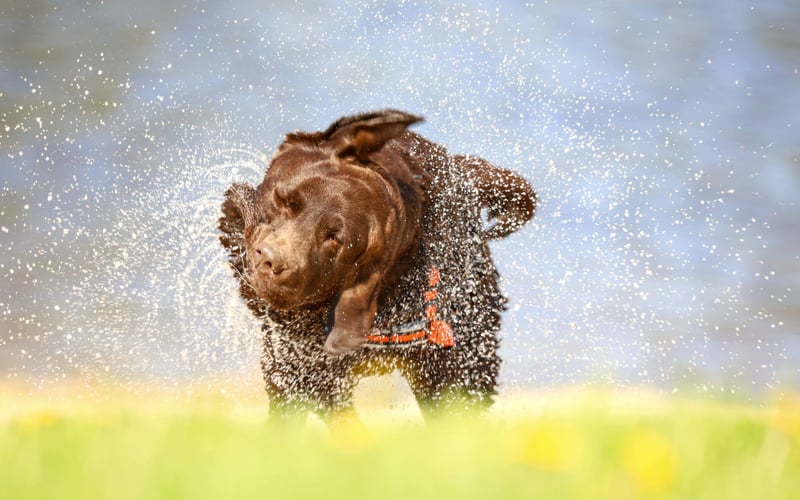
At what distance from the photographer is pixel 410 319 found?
4930 mm

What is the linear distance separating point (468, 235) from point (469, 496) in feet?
13.2

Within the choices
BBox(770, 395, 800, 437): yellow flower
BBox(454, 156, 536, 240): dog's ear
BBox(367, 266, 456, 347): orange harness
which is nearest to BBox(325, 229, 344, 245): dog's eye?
BBox(367, 266, 456, 347): orange harness

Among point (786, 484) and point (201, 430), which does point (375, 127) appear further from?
point (786, 484)

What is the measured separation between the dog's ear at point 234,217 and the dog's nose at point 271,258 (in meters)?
0.78

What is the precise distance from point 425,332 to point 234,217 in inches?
53.4

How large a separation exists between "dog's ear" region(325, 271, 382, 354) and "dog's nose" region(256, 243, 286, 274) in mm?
463

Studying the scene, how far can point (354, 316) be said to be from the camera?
Answer: 15.8 ft

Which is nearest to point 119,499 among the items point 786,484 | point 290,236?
point 786,484

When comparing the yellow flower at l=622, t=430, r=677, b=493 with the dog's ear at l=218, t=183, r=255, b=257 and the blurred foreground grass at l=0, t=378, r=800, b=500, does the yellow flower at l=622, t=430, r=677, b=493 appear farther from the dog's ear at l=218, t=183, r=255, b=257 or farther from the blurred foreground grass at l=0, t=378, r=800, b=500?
the dog's ear at l=218, t=183, r=255, b=257

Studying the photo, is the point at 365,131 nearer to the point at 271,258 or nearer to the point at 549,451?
the point at 271,258

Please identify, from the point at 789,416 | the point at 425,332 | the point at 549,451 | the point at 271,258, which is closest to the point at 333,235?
the point at 271,258

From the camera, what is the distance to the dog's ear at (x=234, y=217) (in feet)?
17.5

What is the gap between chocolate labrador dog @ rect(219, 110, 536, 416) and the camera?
471 centimetres

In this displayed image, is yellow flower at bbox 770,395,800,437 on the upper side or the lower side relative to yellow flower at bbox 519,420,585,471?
upper
